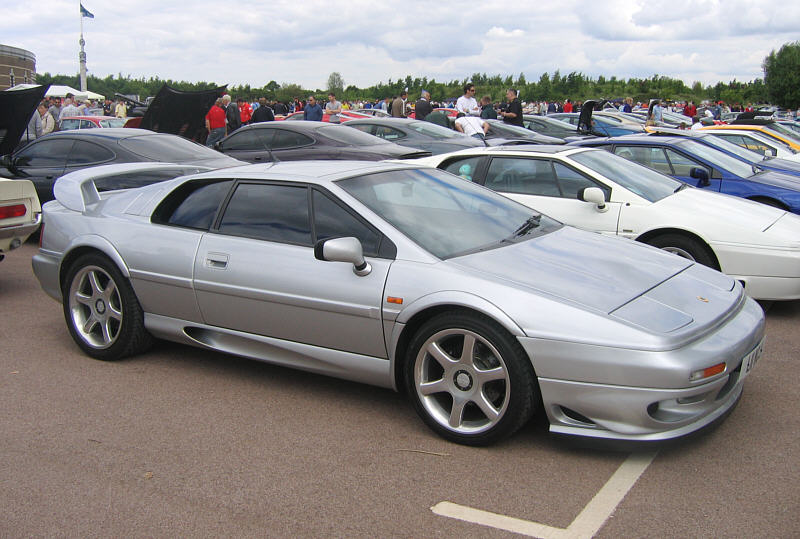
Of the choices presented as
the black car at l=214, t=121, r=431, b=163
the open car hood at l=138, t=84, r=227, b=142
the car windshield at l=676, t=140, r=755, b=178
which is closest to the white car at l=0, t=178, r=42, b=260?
the open car hood at l=138, t=84, r=227, b=142

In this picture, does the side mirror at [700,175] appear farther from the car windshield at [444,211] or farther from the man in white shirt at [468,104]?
the man in white shirt at [468,104]

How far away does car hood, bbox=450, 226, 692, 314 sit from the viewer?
3.63 m

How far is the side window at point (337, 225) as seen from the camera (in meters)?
4.07

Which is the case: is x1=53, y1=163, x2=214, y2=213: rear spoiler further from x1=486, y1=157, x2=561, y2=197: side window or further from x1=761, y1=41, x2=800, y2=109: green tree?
x1=761, y1=41, x2=800, y2=109: green tree

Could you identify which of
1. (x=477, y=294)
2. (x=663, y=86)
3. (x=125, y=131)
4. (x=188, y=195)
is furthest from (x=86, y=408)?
(x=663, y=86)

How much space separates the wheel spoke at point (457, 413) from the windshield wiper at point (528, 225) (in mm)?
1150

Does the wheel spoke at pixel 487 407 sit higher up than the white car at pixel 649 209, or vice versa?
the white car at pixel 649 209

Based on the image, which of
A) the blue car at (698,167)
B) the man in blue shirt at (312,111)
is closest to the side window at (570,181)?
the blue car at (698,167)

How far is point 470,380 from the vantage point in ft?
12.0

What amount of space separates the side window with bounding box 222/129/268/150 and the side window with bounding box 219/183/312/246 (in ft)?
23.2

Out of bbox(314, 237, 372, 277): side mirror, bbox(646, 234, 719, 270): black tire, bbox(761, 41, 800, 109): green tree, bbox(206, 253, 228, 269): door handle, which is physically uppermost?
bbox(761, 41, 800, 109): green tree

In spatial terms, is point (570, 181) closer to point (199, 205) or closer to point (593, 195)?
point (593, 195)

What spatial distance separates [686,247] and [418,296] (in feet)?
11.4

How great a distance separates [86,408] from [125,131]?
5.94 metres
